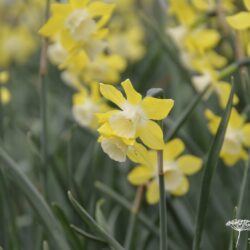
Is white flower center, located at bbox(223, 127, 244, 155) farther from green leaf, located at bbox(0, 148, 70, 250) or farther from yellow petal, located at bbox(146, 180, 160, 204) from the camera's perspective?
green leaf, located at bbox(0, 148, 70, 250)

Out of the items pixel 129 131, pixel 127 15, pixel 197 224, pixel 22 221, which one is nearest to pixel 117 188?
pixel 22 221

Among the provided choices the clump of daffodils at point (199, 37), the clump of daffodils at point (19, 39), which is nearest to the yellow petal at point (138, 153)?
the clump of daffodils at point (199, 37)

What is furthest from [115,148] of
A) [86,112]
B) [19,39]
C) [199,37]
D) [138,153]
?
[19,39]

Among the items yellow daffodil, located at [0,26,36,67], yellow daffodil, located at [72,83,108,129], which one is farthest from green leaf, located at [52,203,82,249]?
yellow daffodil, located at [0,26,36,67]

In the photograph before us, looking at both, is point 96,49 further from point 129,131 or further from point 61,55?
point 129,131

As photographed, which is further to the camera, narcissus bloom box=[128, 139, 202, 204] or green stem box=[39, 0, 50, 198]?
green stem box=[39, 0, 50, 198]

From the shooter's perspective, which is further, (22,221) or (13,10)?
(13,10)
